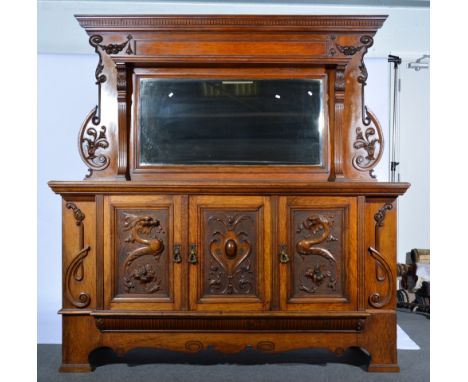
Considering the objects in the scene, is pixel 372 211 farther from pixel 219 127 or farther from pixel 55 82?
pixel 55 82

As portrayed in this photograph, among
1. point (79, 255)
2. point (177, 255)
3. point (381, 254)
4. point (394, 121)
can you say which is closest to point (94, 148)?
point (79, 255)

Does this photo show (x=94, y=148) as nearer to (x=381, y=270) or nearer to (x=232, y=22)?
(x=232, y=22)

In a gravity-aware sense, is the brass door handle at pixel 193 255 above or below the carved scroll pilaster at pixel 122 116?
below

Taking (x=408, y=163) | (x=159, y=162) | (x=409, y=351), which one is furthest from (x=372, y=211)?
(x=408, y=163)

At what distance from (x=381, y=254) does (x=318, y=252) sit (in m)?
0.35

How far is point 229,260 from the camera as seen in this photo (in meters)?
2.37

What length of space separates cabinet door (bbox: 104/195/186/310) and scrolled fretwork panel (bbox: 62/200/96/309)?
9 cm

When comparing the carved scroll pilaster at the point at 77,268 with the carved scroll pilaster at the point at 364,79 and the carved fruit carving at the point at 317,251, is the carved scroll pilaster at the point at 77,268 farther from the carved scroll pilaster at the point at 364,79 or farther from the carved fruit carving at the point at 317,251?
the carved scroll pilaster at the point at 364,79

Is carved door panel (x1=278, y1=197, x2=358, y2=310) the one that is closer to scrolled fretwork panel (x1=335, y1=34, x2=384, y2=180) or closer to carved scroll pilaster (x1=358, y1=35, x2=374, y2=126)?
scrolled fretwork panel (x1=335, y1=34, x2=384, y2=180)

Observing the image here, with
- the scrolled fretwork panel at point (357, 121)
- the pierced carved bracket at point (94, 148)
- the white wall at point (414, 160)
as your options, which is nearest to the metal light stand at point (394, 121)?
the white wall at point (414, 160)

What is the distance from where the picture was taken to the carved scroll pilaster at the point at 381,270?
2.41 meters

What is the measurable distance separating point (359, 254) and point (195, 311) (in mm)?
918

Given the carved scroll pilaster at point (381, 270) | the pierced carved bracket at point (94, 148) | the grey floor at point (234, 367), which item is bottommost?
the grey floor at point (234, 367)

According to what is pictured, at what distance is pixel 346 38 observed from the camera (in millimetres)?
2510
